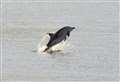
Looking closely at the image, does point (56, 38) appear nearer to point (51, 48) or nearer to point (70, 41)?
point (51, 48)

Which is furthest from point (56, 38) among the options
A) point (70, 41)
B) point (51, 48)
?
point (70, 41)

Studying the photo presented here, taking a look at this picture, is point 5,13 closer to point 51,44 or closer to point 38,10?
point 38,10

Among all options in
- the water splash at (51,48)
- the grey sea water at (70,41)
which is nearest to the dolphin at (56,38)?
the water splash at (51,48)

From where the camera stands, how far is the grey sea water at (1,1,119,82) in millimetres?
10742

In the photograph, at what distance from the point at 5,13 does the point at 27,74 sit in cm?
508

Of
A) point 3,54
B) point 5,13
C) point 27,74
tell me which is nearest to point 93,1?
point 5,13

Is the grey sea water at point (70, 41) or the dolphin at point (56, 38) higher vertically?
the dolphin at point (56, 38)

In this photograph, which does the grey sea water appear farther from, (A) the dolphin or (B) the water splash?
(A) the dolphin

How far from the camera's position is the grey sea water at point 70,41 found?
423 inches

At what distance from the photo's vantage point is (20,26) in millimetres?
14344

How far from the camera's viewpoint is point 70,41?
42.2ft

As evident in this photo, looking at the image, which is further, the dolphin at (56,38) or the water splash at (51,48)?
the water splash at (51,48)

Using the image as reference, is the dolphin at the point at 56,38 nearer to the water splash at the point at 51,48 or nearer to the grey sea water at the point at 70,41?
the water splash at the point at 51,48

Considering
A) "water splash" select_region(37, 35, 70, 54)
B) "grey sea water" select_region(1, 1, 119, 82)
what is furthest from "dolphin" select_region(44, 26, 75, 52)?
"grey sea water" select_region(1, 1, 119, 82)
